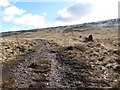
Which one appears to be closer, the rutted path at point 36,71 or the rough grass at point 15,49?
the rutted path at point 36,71

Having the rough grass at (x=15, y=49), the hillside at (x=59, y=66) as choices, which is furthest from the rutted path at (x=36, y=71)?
the rough grass at (x=15, y=49)

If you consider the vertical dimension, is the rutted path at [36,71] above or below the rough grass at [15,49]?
below

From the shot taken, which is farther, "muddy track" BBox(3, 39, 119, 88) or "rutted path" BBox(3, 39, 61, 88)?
"muddy track" BBox(3, 39, 119, 88)

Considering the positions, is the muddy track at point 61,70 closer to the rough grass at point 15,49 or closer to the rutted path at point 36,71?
the rutted path at point 36,71

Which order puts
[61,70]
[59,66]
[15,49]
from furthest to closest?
1. [15,49]
2. [59,66]
3. [61,70]

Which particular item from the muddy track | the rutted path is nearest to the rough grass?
the muddy track

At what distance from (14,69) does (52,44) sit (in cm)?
1632

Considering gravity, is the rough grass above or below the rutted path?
above

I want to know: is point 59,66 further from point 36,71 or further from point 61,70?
point 36,71

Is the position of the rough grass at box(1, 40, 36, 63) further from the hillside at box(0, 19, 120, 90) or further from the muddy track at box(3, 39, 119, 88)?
the muddy track at box(3, 39, 119, 88)

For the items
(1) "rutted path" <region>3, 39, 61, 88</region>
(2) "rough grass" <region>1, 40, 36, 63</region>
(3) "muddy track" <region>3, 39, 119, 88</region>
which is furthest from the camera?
(2) "rough grass" <region>1, 40, 36, 63</region>

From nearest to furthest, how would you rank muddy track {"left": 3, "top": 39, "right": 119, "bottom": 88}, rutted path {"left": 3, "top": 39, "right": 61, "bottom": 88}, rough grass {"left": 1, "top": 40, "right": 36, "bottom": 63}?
rutted path {"left": 3, "top": 39, "right": 61, "bottom": 88}
muddy track {"left": 3, "top": 39, "right": 119, "bottom": 88}
rough grass {"left": 1, "top": 40, "right": 36, "bottom": 63}

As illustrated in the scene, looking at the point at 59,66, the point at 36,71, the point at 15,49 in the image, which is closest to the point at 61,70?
the point at 59,66

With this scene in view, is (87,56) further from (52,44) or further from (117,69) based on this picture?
(52,44)
